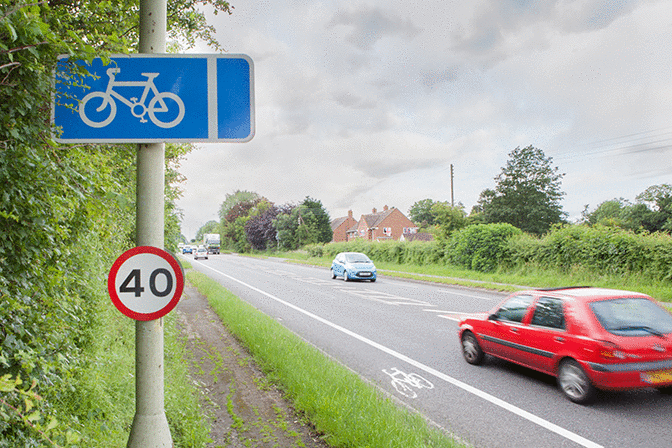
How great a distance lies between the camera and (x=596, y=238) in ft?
57.5

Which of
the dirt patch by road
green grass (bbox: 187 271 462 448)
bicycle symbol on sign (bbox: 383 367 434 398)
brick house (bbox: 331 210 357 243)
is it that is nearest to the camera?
green grass (bbox: 187 271 462 448)

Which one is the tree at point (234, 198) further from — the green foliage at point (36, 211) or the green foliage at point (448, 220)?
the green foliage at point (36, 211)

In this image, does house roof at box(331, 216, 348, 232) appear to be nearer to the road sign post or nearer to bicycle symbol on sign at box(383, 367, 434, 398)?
bicycle symbol on sign at box(383, 367, 434, 398)

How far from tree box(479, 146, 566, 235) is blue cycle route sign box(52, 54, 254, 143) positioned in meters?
59.8

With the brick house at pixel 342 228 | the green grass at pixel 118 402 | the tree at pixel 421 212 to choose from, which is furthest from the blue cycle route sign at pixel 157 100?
the tree at pixel 421 212

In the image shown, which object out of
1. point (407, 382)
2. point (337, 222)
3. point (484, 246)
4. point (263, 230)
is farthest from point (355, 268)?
point (337, 222)

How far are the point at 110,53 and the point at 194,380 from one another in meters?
4.58

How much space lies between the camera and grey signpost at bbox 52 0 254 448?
261 cm

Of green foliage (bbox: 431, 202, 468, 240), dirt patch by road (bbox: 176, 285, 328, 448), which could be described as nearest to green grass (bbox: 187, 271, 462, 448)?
dirt patch by road (bbox: 176, 285, 328, 448)

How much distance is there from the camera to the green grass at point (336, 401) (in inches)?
162

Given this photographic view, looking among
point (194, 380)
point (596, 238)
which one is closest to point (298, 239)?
point (596, 238)

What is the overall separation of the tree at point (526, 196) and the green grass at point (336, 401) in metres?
56.0

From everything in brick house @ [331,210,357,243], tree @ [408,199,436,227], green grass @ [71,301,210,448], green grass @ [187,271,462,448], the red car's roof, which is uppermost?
tree @ [408,199,436,227]

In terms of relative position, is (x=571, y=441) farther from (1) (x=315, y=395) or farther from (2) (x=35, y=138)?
(2) (x=35, y=138)
